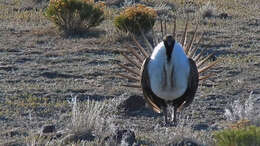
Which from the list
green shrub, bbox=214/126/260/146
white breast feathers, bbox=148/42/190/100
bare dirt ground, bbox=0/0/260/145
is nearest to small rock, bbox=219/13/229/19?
bare dirt ground, bbox=0/0/260/145

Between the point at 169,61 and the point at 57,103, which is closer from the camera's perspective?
the point at 169,61

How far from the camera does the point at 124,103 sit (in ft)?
28.7

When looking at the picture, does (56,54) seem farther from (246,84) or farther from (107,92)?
(246,84)

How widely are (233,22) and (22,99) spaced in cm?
803

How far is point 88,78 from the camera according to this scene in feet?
34.7

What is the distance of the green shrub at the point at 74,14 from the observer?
567 inches

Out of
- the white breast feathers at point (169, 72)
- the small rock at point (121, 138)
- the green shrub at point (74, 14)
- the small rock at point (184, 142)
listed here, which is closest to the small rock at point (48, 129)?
the small rock at point (121, 138)

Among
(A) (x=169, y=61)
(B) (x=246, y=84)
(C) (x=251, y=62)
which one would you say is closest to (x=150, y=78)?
(A) (x=169, y=61)

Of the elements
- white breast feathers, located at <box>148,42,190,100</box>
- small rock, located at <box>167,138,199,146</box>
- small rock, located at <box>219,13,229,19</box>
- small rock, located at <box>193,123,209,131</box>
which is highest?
white breast feathers, located at <box>148,42,190,100</box>

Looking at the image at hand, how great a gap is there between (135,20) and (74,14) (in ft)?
5.07

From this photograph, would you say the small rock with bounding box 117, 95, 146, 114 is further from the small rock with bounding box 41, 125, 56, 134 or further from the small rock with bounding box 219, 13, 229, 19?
the small rock with bounding box 219, 13, 229, 19

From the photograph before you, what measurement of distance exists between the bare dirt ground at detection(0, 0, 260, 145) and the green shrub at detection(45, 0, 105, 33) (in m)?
0.23

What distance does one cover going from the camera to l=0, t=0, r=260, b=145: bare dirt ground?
8141mm

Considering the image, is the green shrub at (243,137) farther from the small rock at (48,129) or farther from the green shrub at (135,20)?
the green shrub at (135,20)
